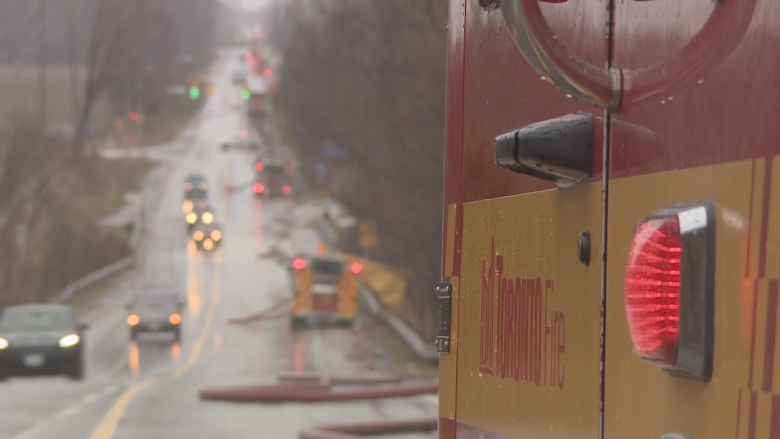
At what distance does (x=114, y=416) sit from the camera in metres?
16.6

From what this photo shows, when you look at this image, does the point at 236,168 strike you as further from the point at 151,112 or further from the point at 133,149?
the point at 151,112

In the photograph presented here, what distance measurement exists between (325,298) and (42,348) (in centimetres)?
1485

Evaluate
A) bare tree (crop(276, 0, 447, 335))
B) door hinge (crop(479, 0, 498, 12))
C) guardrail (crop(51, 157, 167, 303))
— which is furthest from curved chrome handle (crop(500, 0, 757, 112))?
guardrail (crop(51, 157, 167, 303))

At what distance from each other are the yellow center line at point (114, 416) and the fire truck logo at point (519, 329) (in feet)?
38.1

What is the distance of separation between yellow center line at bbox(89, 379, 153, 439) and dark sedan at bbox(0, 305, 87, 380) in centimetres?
506

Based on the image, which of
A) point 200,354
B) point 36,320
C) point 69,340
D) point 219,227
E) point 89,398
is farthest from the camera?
point 219,227

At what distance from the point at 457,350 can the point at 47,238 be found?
184 ft

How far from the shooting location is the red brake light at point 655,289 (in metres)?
2.31

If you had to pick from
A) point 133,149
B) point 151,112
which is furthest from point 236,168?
point 151,112

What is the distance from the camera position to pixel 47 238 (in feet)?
190

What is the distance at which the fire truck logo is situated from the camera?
307 centimetres

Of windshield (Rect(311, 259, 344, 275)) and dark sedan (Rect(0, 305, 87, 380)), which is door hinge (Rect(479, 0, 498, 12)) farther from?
windshield (Rect(311, 259, 344, 275))

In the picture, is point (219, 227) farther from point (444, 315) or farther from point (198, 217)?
point (444, 315)

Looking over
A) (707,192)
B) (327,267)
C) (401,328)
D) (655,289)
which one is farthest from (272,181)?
(707,192)
